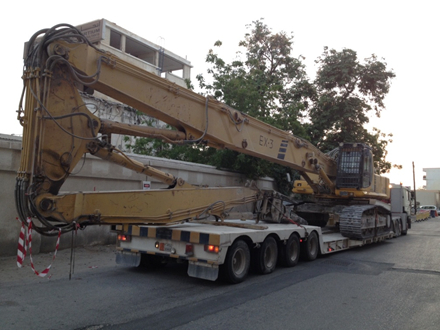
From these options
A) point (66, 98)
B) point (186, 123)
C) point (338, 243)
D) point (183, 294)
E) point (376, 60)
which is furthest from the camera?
point (376, 60)

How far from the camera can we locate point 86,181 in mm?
11656

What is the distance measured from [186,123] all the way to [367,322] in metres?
4.68

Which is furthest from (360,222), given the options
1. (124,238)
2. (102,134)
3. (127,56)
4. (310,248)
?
(127,56)

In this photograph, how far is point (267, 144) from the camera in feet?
33.2

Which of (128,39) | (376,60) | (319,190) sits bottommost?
(319,190)

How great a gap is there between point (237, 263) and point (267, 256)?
46.0 inches

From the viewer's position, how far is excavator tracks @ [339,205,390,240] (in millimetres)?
12266

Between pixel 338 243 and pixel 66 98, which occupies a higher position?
pixel 66 98

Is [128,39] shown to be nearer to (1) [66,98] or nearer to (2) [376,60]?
(2) [376,60]

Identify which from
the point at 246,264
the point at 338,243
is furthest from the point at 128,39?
the point at 246,264

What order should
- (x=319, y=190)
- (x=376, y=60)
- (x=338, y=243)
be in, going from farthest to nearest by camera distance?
(x=376, y=60) → (x=319, y=190) → (x=338, y=243)

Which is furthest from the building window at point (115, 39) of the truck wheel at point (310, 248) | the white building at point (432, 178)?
the white building at point (432, 178)

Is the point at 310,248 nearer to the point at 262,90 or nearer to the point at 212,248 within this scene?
the point at 212,248

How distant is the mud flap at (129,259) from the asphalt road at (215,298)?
0.21 metres
